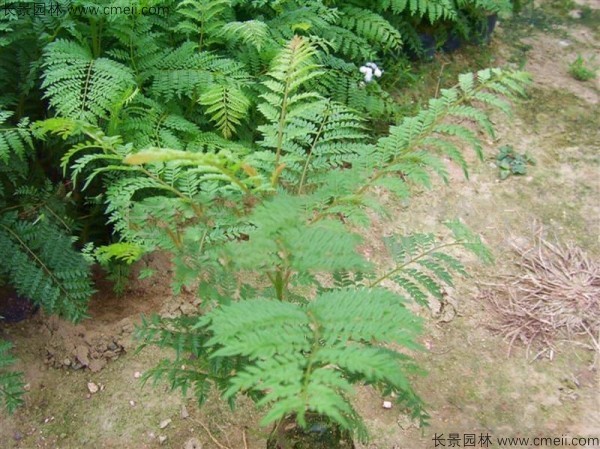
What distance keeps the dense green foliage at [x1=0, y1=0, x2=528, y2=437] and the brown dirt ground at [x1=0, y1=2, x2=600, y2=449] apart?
0.15m

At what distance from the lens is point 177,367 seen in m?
1.80

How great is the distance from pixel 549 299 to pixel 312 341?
191 cm

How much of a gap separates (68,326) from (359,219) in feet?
4.89

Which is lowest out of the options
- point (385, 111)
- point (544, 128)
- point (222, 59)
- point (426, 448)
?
point (426, 448)

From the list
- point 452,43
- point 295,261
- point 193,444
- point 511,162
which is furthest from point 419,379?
point 452,43

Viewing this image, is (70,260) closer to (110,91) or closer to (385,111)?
(110,91)

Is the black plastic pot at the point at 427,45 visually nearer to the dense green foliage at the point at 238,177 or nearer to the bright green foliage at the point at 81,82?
the dense green foliage at the point at 238,177

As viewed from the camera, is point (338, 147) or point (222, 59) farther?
point (222, 59)

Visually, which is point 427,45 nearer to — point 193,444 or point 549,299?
point 549,299

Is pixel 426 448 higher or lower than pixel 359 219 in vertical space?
lower

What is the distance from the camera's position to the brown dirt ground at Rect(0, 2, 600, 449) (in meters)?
2.22

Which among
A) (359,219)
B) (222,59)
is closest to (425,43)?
(222,59)

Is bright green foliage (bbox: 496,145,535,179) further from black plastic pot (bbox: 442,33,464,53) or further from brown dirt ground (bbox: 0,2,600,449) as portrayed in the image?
black plastic pot (bbox: 442,33,464,53)

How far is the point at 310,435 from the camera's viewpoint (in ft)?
5.79
